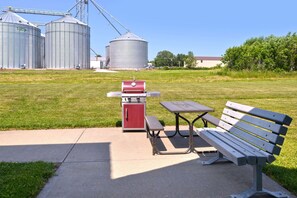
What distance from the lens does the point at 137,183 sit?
13.5 feet

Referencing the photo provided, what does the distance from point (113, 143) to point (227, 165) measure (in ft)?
7.85

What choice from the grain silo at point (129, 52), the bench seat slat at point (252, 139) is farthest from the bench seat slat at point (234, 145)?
the grain silo at point (129, 52)

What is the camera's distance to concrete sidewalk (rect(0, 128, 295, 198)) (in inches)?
153

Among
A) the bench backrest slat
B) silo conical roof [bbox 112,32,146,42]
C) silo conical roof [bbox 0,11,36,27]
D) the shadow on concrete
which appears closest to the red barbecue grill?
the shadow on concrete

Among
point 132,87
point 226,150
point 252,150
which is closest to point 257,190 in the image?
point 252,150

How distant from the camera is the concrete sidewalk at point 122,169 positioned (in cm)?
389

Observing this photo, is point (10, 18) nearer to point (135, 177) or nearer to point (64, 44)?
point (64, 44)

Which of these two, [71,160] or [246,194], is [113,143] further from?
[246,194]

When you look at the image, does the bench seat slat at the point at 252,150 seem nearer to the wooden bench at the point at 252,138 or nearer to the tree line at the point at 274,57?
the wooden bench at the point at 252,138

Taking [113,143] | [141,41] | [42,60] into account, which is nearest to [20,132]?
[113,143]

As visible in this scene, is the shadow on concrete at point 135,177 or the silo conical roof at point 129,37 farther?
the silo conical roof at point 129,37

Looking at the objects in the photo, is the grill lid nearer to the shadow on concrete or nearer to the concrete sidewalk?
the concrete sidewalk

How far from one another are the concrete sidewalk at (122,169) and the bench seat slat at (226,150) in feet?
1.51

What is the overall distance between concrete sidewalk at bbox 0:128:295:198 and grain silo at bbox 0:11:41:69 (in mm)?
61105
